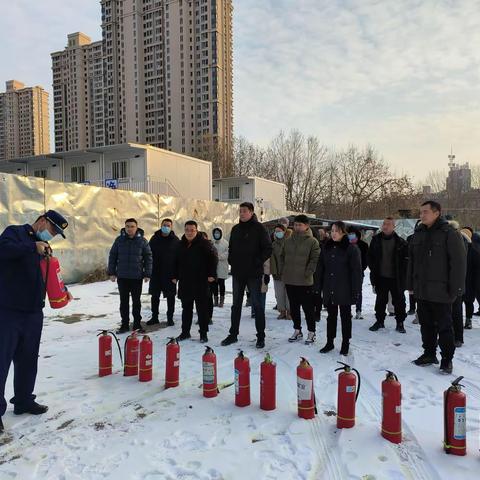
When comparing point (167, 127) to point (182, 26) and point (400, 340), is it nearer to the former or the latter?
point (182, 26)

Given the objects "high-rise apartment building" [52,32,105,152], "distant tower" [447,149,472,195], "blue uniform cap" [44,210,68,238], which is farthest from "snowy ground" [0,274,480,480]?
"high-rise apartment building" [52,32,105,152]

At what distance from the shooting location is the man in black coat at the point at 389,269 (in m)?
6.93

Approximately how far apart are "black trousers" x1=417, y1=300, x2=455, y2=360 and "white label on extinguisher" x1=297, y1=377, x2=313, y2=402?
6.91 ft

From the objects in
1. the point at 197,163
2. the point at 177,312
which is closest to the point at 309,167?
the point at 197,163

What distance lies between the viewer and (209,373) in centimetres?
414

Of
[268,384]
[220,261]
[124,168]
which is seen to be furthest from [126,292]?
[124,168]

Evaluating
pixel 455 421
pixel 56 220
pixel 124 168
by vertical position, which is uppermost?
pixel 124 168

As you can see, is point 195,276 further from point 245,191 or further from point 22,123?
point 22,123

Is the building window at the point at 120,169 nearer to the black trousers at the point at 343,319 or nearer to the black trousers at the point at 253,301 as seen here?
the black trousers at the point at 253,301

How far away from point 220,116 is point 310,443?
8583 cm

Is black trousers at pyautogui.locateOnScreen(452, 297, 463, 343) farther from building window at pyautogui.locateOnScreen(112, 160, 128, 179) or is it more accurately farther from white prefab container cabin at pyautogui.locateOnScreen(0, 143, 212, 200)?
building window at pyautogui.locateOnScreen(112, 160, 128, 179)

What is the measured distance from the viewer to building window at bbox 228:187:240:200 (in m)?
36.6

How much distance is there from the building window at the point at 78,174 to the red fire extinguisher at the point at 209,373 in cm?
2648

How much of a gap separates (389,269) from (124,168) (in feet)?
74.3
